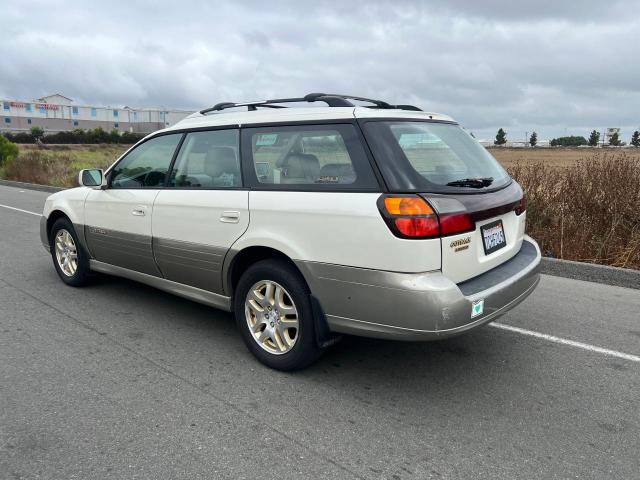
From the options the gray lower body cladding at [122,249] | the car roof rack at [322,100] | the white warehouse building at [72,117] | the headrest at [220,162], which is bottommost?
the gray lower body cladding at [122,249]

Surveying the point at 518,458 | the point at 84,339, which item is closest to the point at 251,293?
the point at 84,339

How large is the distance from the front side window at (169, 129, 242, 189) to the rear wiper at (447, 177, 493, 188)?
152cm

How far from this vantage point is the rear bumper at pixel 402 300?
116 inches

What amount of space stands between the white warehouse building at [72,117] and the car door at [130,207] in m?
93.0

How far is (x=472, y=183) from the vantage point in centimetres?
337

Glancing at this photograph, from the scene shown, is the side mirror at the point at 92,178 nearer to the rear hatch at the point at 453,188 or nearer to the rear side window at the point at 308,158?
the rear side window at the point at 308,158

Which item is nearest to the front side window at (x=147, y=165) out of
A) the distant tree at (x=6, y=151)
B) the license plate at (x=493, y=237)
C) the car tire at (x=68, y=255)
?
the car tire at (x=68, y=255)

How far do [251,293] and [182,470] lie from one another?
4.51 ft

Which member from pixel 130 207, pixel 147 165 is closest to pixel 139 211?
pixel 130 207

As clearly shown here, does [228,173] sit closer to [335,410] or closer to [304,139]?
[304,139]

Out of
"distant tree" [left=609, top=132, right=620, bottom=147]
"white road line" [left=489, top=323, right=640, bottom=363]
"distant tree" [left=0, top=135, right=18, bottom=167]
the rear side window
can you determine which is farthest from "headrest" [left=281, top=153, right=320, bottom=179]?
"distant tree" [left=0, top=135, right=18, bottom=167]

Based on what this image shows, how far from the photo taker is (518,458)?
8.82 ft

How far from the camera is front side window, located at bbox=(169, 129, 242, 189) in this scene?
3934 millimetres

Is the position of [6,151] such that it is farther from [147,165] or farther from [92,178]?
[147,165]
